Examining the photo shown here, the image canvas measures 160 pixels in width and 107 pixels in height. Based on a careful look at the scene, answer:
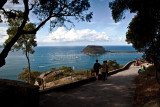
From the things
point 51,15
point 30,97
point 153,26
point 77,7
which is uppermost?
point 77,7

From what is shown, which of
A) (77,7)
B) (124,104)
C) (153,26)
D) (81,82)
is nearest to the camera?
(124,104)

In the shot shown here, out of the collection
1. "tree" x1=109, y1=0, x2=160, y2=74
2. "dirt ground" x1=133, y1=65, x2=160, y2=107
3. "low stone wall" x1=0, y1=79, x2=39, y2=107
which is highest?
"tree" x1=109, y1=0, x2=160, y2=74

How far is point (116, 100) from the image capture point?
532 cm

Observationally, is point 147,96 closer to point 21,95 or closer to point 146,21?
point 146,21

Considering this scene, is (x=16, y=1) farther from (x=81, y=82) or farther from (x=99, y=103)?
(x=99, y=103)

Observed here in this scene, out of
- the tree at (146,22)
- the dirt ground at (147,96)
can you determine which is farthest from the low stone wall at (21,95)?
the tree at (146,22)

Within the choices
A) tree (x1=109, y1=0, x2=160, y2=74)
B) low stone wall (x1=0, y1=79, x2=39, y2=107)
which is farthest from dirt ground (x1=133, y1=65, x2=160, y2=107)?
low stone wall (x1=0, y1=79, x2=39, y2=107)

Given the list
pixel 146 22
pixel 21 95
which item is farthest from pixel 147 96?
pixel 21 95

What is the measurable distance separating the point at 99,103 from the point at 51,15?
6.03m

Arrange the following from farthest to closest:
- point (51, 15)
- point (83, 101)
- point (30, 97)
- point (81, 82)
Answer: point (81, 82) → point (51, 15) → point (83, 101) → point (30, 97)

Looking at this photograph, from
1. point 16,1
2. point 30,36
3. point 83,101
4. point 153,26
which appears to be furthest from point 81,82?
point 30,36

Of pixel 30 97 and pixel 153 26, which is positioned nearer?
pixel 30 97

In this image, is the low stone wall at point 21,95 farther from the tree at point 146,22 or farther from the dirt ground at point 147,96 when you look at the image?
the tree at point 146,22

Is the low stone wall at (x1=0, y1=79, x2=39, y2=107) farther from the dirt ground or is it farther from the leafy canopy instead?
the leafy canopy
